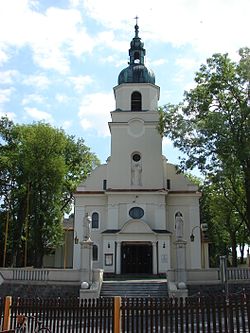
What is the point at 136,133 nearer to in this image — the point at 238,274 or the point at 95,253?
the point at 95,253

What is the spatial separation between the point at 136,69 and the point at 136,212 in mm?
12847

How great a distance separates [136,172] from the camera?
3606 cm

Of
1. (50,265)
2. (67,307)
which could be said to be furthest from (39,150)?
(67,307)

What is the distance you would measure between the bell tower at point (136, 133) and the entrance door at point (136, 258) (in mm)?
4762

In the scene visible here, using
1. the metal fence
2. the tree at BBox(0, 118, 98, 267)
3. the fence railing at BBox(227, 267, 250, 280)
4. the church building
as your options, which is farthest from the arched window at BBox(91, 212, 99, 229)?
the metal fence

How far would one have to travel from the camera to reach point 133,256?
3372 centimetres

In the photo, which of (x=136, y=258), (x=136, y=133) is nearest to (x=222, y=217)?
(x=136, y=258)

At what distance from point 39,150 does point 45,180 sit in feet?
8.90

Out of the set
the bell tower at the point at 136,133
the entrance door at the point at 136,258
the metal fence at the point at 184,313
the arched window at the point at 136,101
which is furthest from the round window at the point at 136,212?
the metal fence at the point at 184,313

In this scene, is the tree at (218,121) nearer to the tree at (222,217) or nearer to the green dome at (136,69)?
the tree at (222,217)

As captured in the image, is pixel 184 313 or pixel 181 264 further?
pixel 181 264

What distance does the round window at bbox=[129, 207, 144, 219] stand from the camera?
34812 millimetres

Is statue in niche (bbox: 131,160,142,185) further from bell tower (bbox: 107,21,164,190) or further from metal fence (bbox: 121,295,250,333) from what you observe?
metal fence (bbox: 121,295,250,333)

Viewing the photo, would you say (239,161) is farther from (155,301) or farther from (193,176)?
(193,176)
